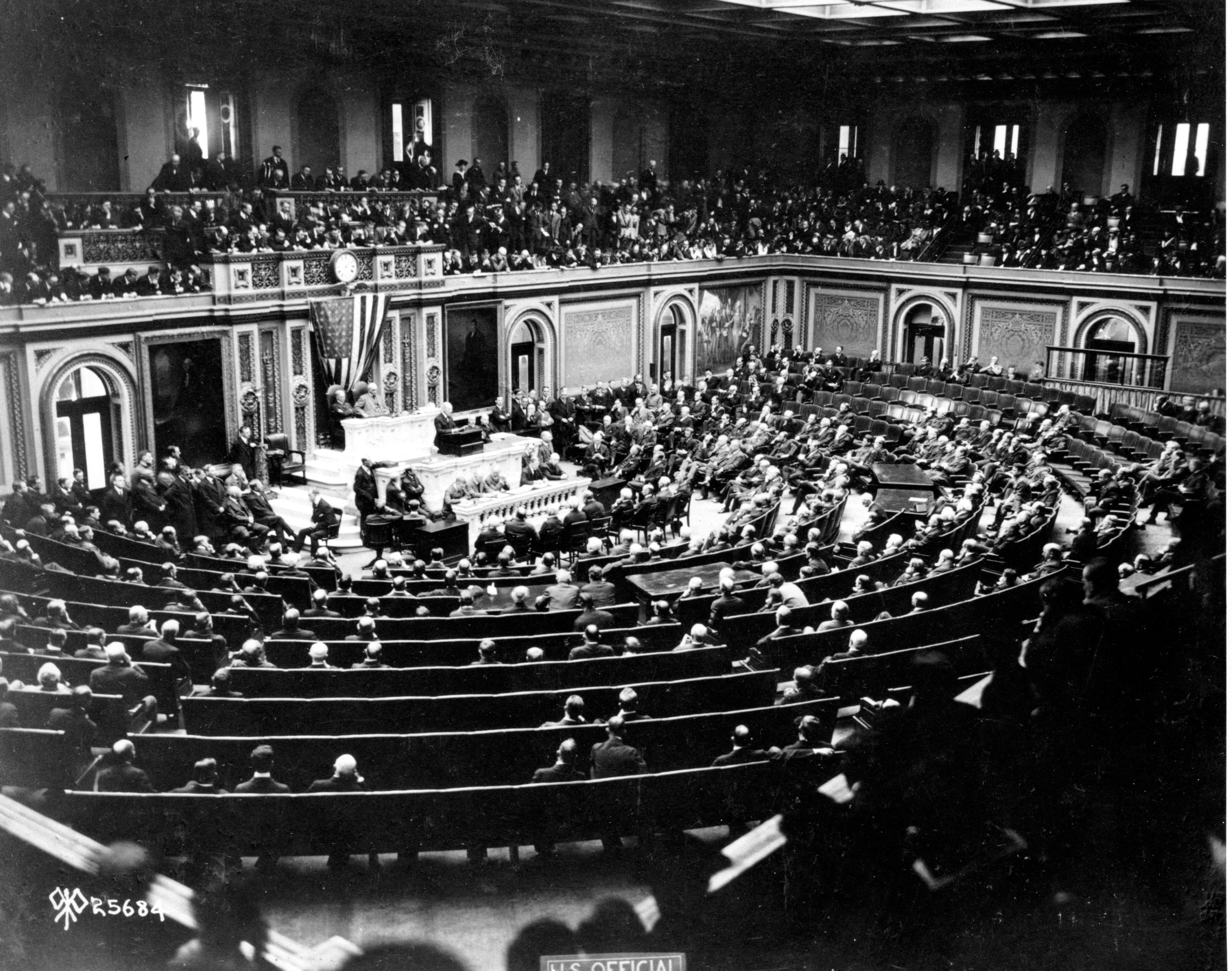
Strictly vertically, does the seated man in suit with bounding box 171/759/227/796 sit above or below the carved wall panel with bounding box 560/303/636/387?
below

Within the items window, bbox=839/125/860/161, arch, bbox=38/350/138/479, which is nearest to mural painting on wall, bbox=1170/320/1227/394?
window, bbox=839/125/860/161

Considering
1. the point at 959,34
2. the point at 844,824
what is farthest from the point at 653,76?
the point at 844,824

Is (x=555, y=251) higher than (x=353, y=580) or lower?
higher

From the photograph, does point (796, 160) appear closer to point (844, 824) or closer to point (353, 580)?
point (353, 580)

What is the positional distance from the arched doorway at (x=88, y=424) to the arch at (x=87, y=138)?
4632 mm

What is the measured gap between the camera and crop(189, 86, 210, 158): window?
26203 millimetres

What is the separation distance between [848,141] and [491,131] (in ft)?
42.5

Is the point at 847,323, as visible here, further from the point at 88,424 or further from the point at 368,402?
the point at 88,424

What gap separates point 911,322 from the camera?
3644 centimetres

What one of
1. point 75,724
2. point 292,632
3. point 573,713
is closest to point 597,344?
point 292,632

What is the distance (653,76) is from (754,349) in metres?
8.88

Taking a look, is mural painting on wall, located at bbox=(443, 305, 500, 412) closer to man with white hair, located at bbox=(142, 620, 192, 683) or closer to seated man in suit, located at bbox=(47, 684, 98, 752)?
man with white hair, located at bbox=(142, 620, 192, 683)

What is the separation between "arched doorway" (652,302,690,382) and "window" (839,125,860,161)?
28.0 feet

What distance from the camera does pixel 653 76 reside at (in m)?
34.1
